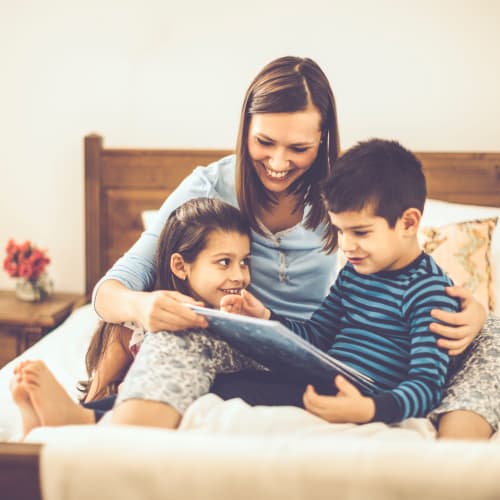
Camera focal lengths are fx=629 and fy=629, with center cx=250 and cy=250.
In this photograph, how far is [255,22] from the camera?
2480 mm

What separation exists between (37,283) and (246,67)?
3.97 ft

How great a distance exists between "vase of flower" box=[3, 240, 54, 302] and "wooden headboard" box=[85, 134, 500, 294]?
0.63 feet

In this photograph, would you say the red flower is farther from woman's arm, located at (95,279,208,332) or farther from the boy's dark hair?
the boy's dark hair

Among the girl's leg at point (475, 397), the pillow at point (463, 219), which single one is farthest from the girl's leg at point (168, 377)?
the pillow at point (463, 219)

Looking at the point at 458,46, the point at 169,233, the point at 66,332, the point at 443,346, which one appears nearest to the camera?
the point at 443,346

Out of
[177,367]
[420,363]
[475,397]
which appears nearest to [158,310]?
[177,367]

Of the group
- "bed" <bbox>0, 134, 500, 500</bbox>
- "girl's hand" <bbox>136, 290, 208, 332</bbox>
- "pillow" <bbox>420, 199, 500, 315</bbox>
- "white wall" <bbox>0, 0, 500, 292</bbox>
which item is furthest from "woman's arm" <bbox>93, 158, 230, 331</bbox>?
"white wall" <bbox>0, 0, 500, 292</bbox>

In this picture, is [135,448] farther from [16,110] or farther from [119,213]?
[16,110]

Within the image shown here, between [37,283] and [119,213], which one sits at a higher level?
[119,213]

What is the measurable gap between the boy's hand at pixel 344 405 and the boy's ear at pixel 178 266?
495mm

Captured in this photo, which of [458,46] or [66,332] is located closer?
[66,332]

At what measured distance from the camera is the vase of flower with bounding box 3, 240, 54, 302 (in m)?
2.45

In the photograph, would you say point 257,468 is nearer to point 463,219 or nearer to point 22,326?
point 463,219

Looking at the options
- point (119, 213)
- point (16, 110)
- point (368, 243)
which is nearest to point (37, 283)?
point (119, 213)
